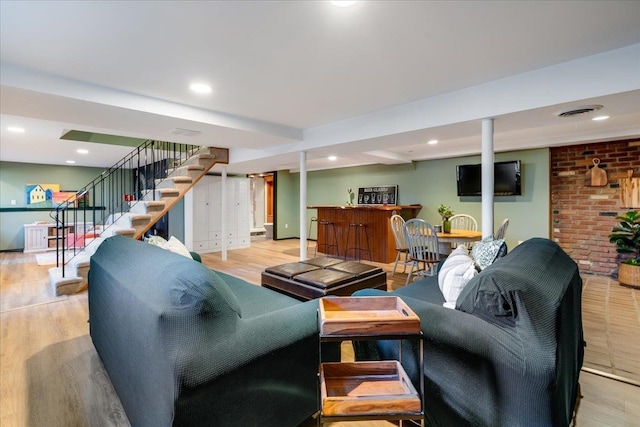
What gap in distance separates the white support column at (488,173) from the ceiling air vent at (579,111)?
22.3 inches

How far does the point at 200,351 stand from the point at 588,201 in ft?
19.9

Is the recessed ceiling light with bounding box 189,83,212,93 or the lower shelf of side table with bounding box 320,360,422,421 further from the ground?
the recessed ceiling light with bounding box 189,83,212,93

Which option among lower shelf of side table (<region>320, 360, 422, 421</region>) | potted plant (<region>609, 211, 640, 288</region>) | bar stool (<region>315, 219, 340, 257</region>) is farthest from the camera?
bar stool (<region>315, 219, 340, 257</region>)

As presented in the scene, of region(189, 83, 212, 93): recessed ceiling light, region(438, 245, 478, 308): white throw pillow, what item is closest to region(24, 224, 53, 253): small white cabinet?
region(189, 83, 212, 93): recessed ceiling light

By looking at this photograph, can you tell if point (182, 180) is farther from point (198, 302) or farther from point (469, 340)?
point (469, 340)

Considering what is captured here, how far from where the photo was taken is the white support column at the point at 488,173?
2.95m

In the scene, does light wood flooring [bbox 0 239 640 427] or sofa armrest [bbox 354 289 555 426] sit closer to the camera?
sofa armrest [bbox 354 289 555 426]

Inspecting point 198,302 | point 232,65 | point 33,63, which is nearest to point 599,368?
point 198,302

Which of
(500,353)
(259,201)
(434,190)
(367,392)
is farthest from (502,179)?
(259,201)

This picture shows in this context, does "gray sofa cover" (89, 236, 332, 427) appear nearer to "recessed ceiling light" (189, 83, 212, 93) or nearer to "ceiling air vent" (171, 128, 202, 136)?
"recessed ceiling light" (189, 83, 212, 93)

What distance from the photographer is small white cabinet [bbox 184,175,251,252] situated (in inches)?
270

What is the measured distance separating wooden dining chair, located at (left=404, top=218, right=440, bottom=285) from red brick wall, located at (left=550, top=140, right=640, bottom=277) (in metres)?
2.78

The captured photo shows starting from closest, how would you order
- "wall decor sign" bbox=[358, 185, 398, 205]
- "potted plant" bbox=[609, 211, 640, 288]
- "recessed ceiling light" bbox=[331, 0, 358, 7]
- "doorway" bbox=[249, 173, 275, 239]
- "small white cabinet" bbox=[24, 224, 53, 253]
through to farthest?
"recessed ceiling light" bbox=[331, 0, 358, 7] → "potted plant" bbox=[609, 211, 640, 288] → "small white cabinet" bbox=[24, 224, 53, 253] → "wall decor sign" bbox=[358, 185, 398, 205] → "doorway" bbox=[249, 173, 275, 239]

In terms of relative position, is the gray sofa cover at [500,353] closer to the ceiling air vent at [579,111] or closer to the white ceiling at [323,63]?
the white ceiling at [323,63]
